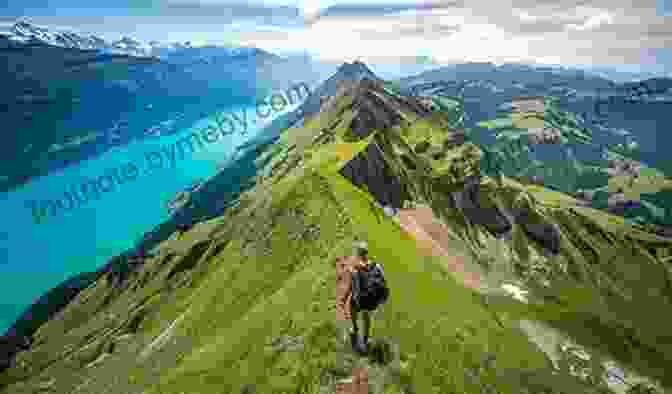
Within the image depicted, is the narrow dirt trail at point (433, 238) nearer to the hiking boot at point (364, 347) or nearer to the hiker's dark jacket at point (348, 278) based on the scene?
the hiking boot at point (364, 347)

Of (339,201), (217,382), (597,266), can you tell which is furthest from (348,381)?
(597,266)

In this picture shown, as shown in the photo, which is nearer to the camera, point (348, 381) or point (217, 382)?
point (348, 381)

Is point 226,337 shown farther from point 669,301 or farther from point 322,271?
point 669,301

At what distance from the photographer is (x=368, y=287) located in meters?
19.9

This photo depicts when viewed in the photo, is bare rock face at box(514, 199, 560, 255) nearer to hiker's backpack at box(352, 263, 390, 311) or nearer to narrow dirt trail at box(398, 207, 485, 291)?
narrow dirt trail at box(398, 207, 485, 291)

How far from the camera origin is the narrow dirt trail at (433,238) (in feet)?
273

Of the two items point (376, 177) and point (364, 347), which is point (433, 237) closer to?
point (376, 177)

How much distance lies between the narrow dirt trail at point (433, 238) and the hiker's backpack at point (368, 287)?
60.0m

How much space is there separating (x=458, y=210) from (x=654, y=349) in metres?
61.2

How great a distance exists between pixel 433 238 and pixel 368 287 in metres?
74.5

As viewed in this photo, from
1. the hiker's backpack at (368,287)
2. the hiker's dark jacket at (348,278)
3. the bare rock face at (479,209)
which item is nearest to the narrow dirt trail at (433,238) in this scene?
the bare rock face at (479,209)

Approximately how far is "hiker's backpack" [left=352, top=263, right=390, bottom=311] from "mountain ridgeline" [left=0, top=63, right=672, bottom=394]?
19.1 ft

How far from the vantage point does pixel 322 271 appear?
125 ft

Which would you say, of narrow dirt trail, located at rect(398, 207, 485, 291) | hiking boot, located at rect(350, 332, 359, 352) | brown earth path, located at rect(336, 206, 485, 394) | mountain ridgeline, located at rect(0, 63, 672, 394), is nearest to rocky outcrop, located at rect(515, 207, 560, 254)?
mountain ridgeline, located at rect(0, 63, 672, 394)
